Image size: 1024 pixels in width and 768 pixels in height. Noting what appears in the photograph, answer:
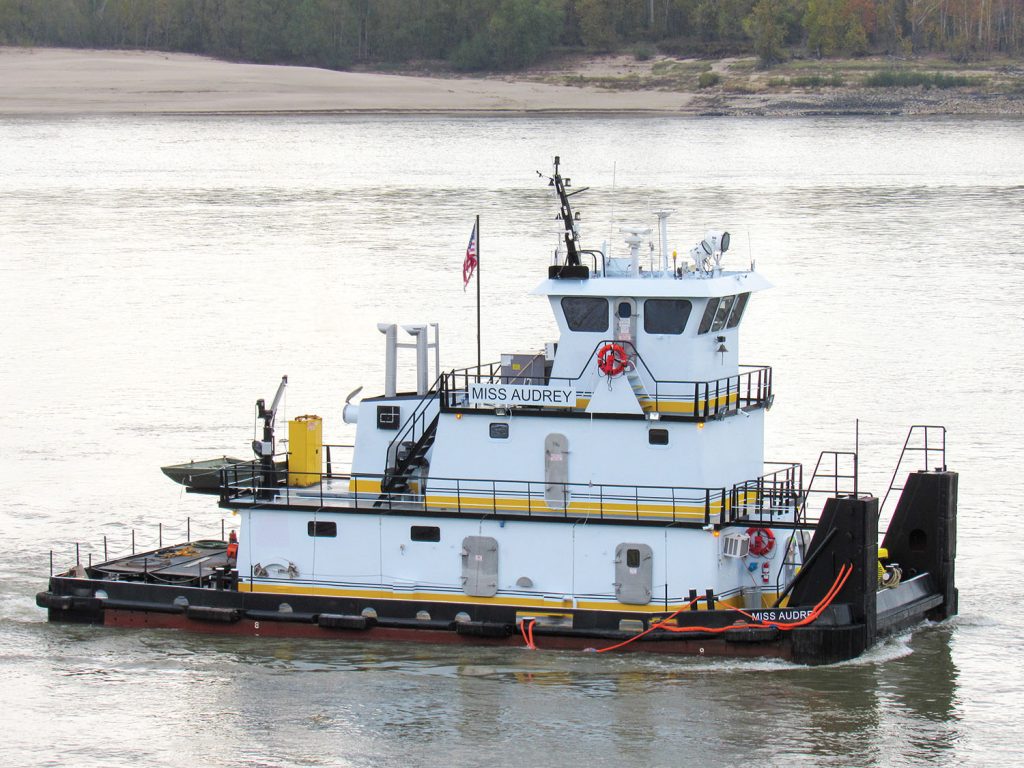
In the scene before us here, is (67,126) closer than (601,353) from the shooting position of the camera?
No

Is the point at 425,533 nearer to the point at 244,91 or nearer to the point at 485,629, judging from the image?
the point at 485,629

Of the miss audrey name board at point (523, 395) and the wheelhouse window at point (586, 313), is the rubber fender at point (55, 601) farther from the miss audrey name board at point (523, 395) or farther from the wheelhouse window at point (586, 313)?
the wheelhouse window at point (586, 313)

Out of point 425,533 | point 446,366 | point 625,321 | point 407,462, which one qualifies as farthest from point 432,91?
point 425,533

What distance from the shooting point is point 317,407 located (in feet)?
117

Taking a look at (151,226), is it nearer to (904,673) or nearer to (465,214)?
(465,214)

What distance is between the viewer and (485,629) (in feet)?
72.8

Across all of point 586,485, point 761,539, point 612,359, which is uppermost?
point 612,359

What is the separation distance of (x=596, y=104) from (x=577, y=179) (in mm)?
43363

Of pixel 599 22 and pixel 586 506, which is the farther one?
pixel 599 22

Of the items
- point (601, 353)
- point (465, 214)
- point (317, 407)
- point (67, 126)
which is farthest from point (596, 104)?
point (601, 353)

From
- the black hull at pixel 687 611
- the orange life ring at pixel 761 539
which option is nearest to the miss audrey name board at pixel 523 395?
the black hull at pixel 687 611

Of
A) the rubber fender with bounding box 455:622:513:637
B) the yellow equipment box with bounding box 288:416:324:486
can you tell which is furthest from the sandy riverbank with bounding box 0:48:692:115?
the rubber fender with bounding box 455:622:513:637

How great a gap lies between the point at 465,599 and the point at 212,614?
308cm

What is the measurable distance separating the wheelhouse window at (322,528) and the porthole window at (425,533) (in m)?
0.95
